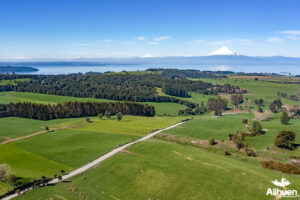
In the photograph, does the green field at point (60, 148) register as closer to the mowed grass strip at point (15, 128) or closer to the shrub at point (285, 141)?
the mowed grass strip at point (15, 128)

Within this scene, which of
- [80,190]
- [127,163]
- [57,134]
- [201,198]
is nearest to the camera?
[201,198]

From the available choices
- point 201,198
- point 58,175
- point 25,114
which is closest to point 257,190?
point 201,198

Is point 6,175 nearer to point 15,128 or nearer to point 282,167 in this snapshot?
point 15,128

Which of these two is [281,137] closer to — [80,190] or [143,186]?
[143,186]

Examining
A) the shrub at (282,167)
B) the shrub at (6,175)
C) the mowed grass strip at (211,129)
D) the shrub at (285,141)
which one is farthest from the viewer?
the mowed grass strip at (211,129)

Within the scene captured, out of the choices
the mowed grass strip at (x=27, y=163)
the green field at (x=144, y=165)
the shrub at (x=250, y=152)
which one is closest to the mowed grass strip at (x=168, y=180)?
the green field at (x=144, y=165)

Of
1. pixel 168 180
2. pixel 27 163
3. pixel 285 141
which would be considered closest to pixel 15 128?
pixel 27 163
